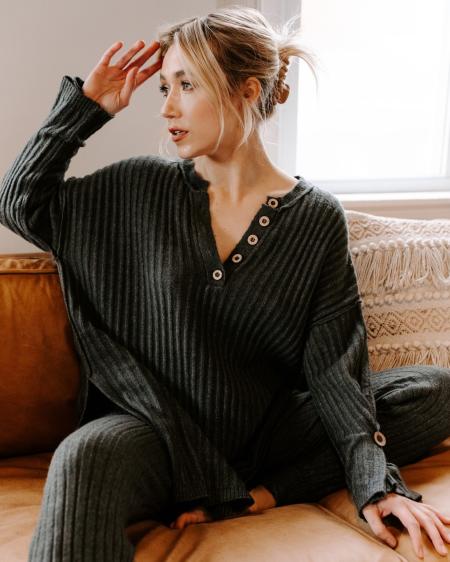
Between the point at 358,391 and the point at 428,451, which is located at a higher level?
the point at 358,391

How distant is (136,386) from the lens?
1236 mm

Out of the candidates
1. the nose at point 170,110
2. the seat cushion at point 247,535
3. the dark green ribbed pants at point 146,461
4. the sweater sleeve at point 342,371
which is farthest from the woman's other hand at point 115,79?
the seat cushion at point 247,535

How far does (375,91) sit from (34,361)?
1.40 m

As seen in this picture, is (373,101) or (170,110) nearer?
(170,110)

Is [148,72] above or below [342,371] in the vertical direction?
above

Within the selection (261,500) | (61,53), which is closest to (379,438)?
(261,500)

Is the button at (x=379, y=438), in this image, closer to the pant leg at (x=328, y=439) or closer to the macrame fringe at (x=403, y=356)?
the pant leg at (x=328, y=439)

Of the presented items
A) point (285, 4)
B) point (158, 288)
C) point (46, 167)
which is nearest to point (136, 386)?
point (158, 288)

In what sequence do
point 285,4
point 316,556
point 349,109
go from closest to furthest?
point 316,556
point 285,4
point 349,109

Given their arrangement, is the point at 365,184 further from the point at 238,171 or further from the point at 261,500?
the point at 261,500

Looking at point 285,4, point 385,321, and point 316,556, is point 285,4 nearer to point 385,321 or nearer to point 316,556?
point 385,321

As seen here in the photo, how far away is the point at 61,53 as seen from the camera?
155 centimetres

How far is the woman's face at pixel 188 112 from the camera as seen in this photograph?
4.00 feet

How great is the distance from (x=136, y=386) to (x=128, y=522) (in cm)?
24
